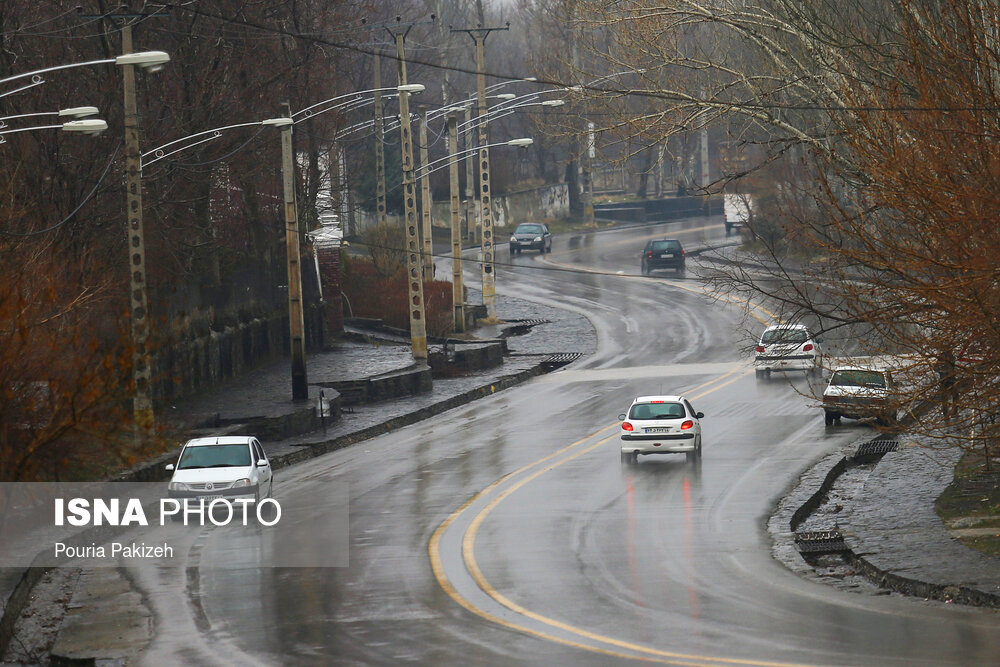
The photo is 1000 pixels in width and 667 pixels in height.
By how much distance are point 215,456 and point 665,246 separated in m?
51.1

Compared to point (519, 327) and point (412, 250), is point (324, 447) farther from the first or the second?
point (519, 327)

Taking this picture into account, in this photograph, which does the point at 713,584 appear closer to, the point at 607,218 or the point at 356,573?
the point at 356,573

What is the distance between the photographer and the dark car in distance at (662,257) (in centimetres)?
7319

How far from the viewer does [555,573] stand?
18219 millimetres

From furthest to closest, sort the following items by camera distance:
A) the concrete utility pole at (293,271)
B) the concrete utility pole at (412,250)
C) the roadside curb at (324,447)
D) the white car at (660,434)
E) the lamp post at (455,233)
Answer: the lamp post at (455,233), the concrete utility pole at (412,250), the concrete utility pole at (293,271), the white car at (660,434), the roadside curb at (324,447)

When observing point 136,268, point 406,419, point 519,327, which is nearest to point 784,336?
point 406,419

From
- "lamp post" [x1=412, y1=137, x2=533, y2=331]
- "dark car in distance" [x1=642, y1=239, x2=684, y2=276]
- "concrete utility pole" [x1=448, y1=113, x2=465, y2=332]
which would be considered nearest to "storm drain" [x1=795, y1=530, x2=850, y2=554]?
"lamp post" [x1=412, y1=137, x2=533, y2=331]

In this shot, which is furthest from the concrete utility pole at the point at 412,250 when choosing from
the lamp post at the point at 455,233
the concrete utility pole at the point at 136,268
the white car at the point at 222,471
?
the white car at the point at 222,471

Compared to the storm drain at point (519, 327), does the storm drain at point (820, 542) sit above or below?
below

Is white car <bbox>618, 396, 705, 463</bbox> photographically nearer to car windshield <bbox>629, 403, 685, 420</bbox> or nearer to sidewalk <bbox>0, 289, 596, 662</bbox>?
car windshield <bbox>629, 403, 685, 420</bbox>

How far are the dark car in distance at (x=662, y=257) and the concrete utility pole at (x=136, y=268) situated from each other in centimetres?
4685

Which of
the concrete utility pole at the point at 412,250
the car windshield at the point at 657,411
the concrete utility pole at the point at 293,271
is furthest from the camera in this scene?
the concrete utility pole at the point at 412,250

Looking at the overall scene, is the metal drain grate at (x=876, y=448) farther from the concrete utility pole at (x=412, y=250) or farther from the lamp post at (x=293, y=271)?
the concrete utility pole at (x=412, y=250)

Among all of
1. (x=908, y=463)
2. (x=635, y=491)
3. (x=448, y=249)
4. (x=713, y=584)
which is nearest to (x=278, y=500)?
(x=635, y=491)
